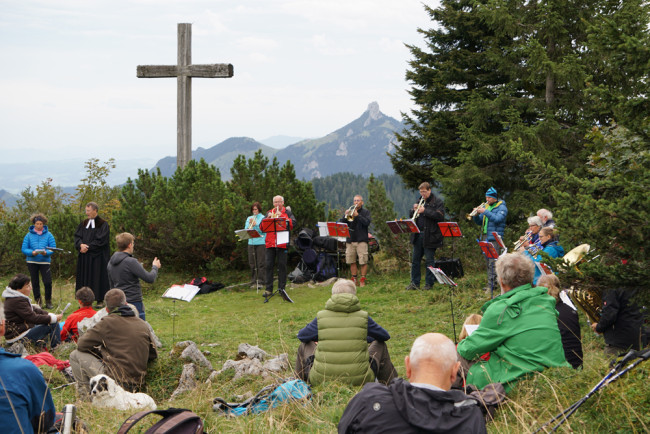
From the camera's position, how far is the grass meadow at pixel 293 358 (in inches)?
151

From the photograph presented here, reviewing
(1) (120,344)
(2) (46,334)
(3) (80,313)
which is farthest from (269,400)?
(2) (46,334)

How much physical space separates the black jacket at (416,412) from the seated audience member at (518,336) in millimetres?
1704

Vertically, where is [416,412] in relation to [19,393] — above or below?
above

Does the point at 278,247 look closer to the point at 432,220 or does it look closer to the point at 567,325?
the point at 432,220

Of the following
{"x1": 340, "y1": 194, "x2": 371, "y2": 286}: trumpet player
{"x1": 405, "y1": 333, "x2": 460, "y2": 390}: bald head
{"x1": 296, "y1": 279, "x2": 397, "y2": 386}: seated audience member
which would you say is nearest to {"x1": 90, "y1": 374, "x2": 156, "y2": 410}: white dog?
{"x1": 296, "y1": 279, "x2": 397, "y2": 386}: seated audience member

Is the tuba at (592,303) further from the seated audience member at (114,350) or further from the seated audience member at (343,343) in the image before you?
the seated audience member at (114,350)

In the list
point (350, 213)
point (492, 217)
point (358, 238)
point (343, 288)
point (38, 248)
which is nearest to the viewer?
point (343, 288)

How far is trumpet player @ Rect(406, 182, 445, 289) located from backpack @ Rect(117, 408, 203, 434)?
8.80 meters

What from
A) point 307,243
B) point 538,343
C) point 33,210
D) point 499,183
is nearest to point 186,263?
point 307,243

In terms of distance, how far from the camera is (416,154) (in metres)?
18.8

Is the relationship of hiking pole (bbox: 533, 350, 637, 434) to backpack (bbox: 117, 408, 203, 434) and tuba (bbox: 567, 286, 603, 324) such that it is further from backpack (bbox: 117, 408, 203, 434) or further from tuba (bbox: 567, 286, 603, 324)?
tuba (bbox: 567, 286, 603, 324)

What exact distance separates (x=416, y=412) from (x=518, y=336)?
2.04 meters

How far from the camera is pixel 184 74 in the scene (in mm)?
14312

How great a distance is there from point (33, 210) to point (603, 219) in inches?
1308
